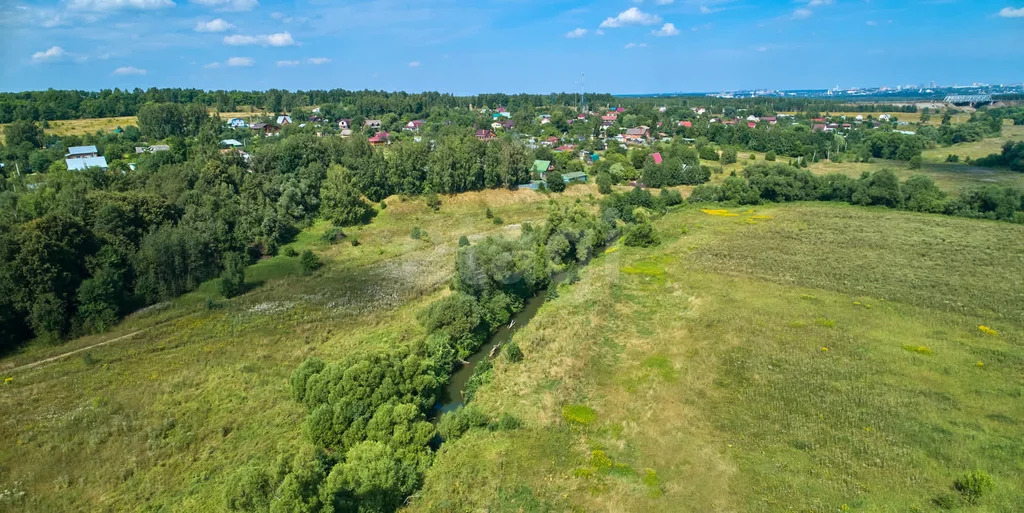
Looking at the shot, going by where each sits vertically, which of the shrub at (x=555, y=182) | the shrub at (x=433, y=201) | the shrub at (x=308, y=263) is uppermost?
the shrub at (x=555, y=182)

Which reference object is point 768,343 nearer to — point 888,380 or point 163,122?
point 888,380

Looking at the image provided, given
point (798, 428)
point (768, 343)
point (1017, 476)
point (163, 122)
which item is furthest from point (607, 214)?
point (163, 122)

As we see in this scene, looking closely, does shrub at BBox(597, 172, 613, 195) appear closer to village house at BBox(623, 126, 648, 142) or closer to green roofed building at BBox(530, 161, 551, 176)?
green roofed building at BBox(530, 161, 551, 176)

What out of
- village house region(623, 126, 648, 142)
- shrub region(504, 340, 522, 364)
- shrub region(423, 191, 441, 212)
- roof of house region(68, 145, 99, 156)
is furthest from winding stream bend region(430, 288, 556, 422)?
village house region(623, 126, 648, 142)

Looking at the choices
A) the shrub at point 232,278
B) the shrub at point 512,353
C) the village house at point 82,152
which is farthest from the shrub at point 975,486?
the village house at point 82,152

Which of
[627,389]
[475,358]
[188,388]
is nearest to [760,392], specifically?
[627,389]

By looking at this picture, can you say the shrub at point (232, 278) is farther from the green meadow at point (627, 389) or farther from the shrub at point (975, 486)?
the shrub at point (975, 486)
